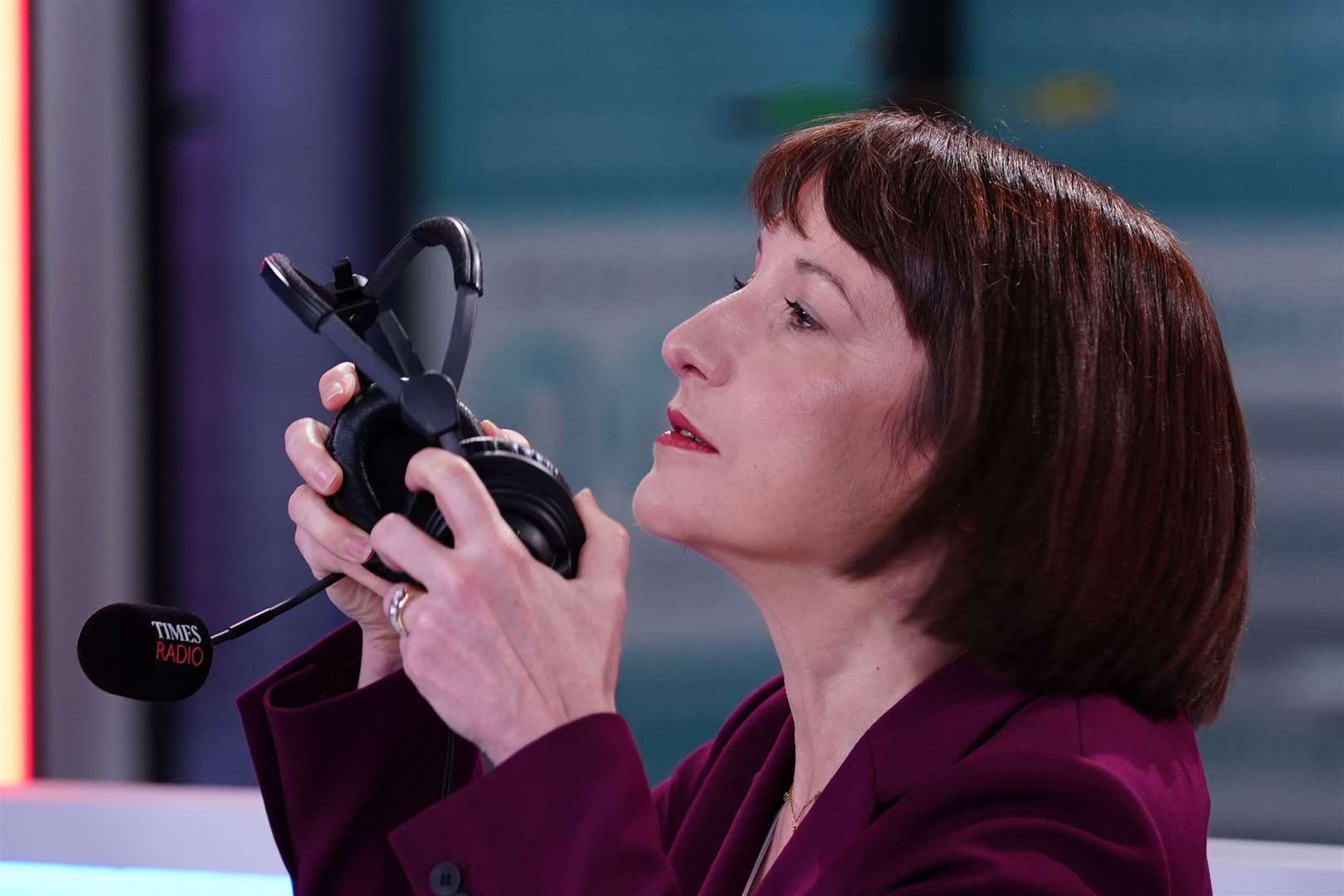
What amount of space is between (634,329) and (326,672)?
4.61ft

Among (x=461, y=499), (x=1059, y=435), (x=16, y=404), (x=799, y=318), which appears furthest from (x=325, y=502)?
(x=16, y=404)

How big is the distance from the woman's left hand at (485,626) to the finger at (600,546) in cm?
3

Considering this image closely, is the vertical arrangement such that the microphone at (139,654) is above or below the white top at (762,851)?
above

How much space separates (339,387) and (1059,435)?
1.70ft

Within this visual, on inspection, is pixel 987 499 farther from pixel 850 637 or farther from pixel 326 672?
pixel 326 672

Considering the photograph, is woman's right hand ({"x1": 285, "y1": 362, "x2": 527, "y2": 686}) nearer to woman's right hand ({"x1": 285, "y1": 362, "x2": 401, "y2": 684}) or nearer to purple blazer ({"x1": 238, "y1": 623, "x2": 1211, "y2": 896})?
woman's right hand ({"x1": 285, "y1": 362, "x2": 401, "y2": 684})

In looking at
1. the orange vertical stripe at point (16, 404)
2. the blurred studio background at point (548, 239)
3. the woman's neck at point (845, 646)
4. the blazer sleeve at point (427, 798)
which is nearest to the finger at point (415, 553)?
the blazer sleeve at point (427, 798)

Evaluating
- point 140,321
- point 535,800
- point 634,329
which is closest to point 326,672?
point 535,800

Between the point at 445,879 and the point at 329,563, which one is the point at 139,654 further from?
the point at 445,879

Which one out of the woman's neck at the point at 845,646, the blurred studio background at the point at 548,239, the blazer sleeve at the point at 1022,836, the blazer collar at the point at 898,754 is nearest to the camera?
the blazer sleeve at the point at 1022,836

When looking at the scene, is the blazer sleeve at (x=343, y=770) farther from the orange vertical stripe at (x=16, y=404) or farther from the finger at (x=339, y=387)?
the orange vertical stripe at (x=16, y=404)

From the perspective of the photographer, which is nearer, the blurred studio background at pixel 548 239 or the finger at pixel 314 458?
the finger at pixel 314 458

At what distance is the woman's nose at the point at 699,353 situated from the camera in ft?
3.29

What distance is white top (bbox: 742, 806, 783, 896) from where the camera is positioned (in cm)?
110
